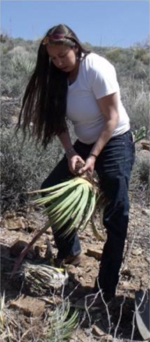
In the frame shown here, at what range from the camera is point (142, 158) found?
21.6ft

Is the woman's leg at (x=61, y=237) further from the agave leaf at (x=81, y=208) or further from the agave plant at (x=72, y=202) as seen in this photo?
the agave leaf at (x=81, y=208)

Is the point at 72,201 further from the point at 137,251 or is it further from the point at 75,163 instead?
the point at 137,251

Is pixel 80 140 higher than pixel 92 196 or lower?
higher

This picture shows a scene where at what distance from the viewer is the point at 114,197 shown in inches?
138

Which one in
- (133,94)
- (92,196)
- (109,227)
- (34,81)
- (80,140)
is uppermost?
(34,81)

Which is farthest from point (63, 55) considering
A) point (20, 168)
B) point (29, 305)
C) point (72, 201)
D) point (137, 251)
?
point (20, 168)

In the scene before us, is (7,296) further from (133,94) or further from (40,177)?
(133,94)

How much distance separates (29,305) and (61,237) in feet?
1.97

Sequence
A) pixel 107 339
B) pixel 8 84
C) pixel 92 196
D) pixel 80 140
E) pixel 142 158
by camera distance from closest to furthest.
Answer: pixel 107 339 → pixel 92 196 → pixel 80 140 → pixel 142 158 → pixel 8 84

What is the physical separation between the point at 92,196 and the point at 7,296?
2.61 ft

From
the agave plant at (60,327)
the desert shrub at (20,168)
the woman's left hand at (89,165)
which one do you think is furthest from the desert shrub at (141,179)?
the agave plant at (60,327)

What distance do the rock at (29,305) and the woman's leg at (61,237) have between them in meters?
0.52

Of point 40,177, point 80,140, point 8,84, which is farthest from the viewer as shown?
point 8,84

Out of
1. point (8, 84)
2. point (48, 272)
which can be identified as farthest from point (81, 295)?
point (8, 84)
